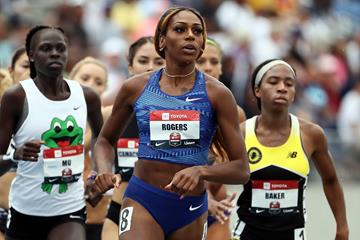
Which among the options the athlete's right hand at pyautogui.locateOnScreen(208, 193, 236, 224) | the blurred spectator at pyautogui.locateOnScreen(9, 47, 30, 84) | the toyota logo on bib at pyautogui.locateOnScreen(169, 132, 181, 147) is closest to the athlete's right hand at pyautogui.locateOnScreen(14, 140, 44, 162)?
the toyota logo on bib at pyautogui.locateOnScreen(169, 132, 181, 147)

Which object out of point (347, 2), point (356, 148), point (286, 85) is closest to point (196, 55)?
point (286, 85)

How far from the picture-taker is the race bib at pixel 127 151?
9242 millimetres

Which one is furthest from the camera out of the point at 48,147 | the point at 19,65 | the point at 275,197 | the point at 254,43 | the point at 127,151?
the point at 254,43

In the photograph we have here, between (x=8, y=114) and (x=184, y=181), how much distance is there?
1811mm

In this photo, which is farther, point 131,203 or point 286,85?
point 286,85

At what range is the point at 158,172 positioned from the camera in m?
7.21

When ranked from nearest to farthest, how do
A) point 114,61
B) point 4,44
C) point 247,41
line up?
point 114,61 < point 4,44 < point 247,41

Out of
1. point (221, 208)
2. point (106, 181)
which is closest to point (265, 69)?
point (221, 208)

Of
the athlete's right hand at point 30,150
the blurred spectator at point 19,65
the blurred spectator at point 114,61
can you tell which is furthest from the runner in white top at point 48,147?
the blurred spectator at point 114,61

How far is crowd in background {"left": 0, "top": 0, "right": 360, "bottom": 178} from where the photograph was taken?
17500 millimetres

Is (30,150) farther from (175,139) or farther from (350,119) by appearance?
(350,119)

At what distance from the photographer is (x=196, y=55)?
7.26 meters

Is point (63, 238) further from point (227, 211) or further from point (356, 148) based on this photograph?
point (356, 148)

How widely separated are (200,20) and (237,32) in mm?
11773
